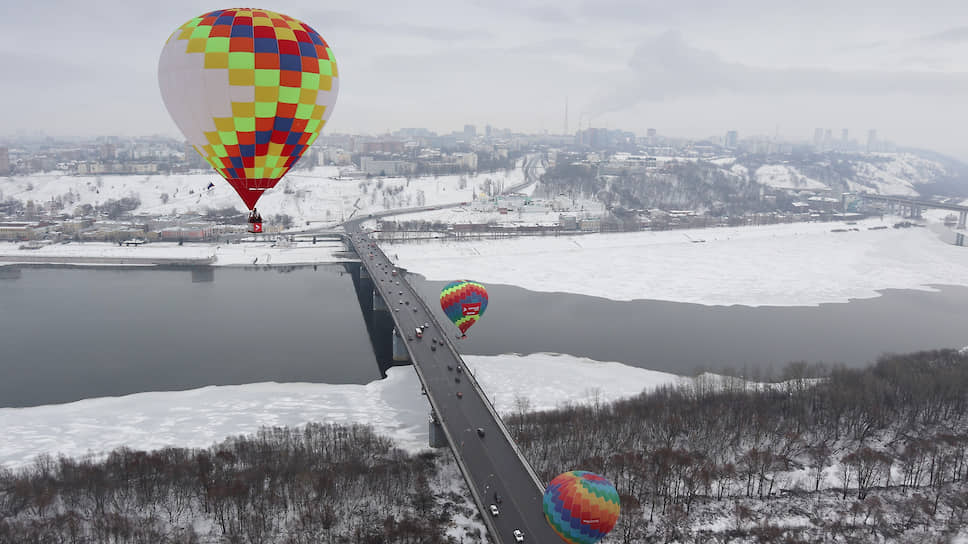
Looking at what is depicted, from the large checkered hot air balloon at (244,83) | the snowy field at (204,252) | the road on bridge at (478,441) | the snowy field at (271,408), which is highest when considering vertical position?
the large checkered hot air balloon at (244,83)

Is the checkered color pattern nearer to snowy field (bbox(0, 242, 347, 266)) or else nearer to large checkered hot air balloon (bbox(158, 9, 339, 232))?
large checkered hot air balloon (bbox(158, 9, 339, 232))

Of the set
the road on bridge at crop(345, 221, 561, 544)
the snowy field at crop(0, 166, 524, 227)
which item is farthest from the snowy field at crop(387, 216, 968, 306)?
the snowy field at crop(0, 166, 524, 227)

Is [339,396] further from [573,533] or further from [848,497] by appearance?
[848,497]

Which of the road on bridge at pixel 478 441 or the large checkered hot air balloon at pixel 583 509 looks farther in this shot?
the road on bridge at pixel 478 441

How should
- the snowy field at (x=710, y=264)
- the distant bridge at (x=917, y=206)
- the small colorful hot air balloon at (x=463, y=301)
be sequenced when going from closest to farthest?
1. the small colorful hot air balloon at (x=463, y=301)
2. the snowy field at (x=710, y=264)
3. the distant bridge at (x=917, y=206)

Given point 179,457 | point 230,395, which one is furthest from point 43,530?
point 230,395

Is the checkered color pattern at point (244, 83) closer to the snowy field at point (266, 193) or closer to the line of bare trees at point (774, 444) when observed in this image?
the line of bare trees at point (774, 444)

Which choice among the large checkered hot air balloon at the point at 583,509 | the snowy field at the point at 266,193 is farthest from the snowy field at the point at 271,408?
the snowy field at the point at 266,193
